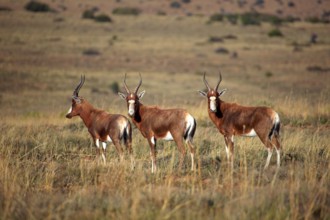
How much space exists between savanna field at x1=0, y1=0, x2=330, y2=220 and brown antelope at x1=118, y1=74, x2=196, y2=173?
48 cm

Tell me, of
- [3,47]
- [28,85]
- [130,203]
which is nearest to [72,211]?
[130,203]

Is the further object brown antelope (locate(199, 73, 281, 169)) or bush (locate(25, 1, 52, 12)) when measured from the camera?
bush (locate(25, 1, 52, 12))

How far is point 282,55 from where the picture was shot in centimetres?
4247

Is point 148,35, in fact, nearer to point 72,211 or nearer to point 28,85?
point 28,85

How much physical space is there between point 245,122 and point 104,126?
2740 millimetres

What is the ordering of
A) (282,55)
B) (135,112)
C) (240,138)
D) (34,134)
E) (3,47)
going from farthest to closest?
(282,55) → (3,47) → (34,134) → (240,138) → (135,112)

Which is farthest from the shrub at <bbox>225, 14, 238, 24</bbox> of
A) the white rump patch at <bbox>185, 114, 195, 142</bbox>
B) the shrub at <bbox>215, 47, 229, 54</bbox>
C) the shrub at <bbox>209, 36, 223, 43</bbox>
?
the white rump patch at <bbox>185, 114, 195, 142</bbox>

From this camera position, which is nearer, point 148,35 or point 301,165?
point 301,165

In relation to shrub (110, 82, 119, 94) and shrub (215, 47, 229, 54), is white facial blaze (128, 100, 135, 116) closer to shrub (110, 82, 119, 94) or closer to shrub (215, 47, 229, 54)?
shrub (110, 82, 119, 94)

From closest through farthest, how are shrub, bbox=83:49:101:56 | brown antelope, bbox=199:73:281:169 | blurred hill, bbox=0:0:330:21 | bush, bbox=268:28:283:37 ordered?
1. brown antelope, bbox=199:73:281:169
2. shrub, bbox=83:49:101:56
3. bush, bbox=268:28:283:37
4. blurred hill, bbox=0:0:330:21

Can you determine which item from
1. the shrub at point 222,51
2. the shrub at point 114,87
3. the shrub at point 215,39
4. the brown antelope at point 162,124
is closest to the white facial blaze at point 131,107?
the brown antelope at point 162,124

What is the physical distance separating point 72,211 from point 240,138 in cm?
685

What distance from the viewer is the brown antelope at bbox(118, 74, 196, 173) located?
1116 centimetres

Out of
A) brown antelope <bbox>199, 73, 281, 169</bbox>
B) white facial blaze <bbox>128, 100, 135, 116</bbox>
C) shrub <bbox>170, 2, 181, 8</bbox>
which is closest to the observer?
brown antelope <bbox>199, 73, 281, 169</bbox>
